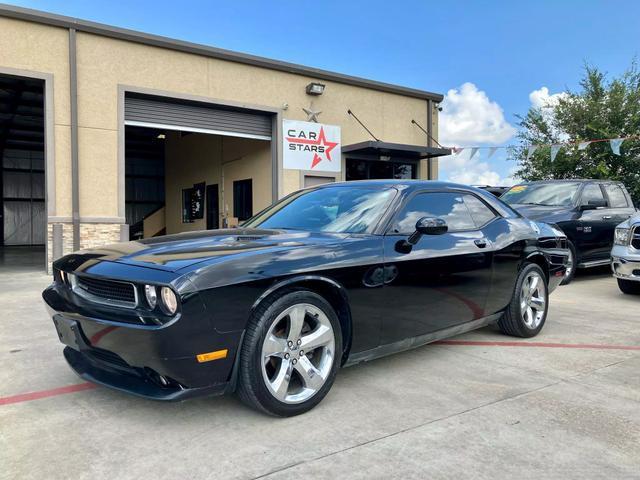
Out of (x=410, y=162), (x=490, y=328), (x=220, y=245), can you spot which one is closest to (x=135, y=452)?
(x=220, y=245)

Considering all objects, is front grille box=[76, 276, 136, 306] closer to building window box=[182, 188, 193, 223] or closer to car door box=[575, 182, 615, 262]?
car door box=[575, 182, 615, 262]

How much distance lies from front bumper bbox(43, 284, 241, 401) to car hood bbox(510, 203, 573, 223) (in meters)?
7.11

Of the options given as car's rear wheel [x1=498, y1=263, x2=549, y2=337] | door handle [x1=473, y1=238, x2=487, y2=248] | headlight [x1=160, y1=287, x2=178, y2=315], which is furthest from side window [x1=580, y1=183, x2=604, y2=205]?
headlight [x1=160, y1=287, x2=178, y2=315]

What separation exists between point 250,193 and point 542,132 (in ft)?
42.6

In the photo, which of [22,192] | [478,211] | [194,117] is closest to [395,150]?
[194,117]

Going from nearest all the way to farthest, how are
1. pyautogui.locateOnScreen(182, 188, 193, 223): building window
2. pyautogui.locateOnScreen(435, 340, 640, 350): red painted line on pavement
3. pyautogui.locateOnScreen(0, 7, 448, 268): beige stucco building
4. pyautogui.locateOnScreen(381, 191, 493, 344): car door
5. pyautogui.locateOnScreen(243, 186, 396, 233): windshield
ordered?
pyautogui.locateOnScreen(381, 191, 493, 344): car door → pyautogui.locateOnScreen(243, 186, 396, 233): windshield → pyautogui.locateOnScreen(435, 340, 640, 350): red painted line on pavement → pyautogui.locateOnScreen(0, 7, 448, 268): beige stucco building → pyautogui.locateOnScreen(182, 188, 193, 223): building window

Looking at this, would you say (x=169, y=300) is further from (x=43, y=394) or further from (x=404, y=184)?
(x=404, y=184)

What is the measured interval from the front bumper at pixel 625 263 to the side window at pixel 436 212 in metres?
3.84

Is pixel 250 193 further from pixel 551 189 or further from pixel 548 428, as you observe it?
pixel 548 428

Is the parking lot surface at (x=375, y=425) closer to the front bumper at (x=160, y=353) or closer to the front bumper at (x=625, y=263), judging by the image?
the front bumper at (x=160, y=353)

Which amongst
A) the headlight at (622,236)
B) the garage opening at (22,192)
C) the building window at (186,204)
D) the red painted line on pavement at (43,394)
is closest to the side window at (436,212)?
the red painted line on pavement at (43,394)

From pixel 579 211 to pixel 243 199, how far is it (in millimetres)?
10046

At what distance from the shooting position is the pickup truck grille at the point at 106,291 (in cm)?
272

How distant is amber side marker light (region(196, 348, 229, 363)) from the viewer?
8.44ft
